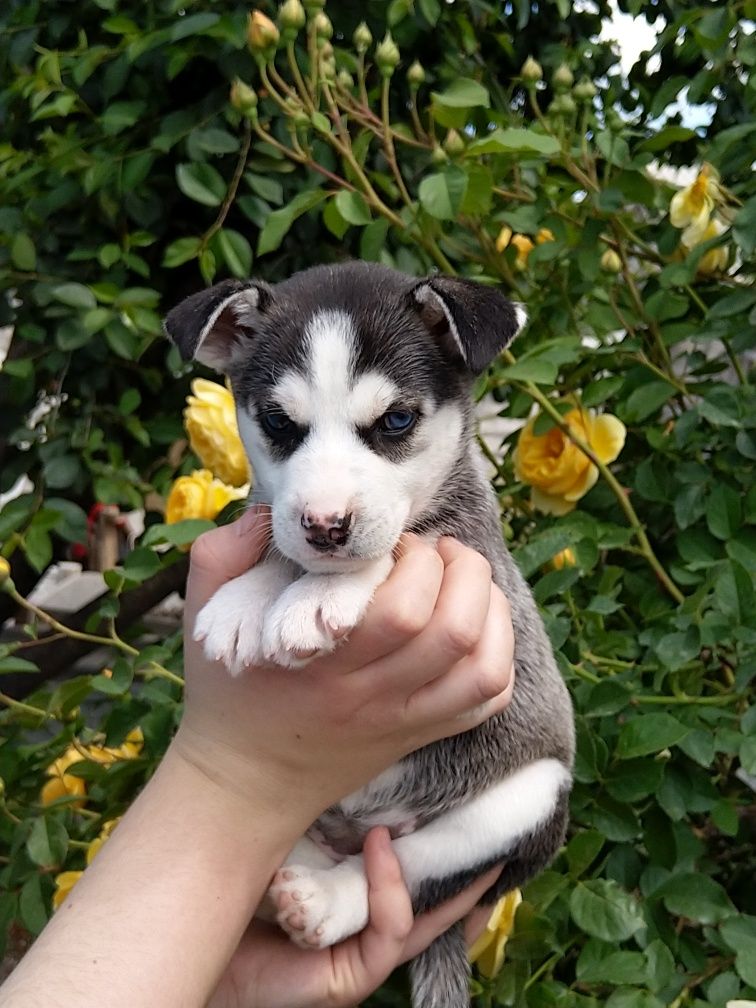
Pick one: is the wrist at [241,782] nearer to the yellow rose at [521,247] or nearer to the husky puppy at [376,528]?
the husky puppy at [376,528]

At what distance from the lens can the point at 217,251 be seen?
250cm

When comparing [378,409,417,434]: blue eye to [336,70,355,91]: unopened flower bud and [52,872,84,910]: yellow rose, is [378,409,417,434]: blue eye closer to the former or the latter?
[336,70,355,91]: unopened flower bud

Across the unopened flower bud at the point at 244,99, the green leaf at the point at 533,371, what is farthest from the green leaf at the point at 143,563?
the unopened flower bud at the point at 244,99

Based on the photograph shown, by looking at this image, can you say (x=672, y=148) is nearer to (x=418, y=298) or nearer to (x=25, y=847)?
(x=418, y=298)

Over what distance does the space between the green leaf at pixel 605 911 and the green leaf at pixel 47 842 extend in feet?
3.25

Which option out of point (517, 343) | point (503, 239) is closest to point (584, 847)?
point (517, 343)

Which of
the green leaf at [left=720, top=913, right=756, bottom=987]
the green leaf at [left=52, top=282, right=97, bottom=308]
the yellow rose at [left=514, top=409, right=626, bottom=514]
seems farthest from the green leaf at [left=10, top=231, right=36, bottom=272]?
the green leaf at [left=720, top=913, right=756, bottom=987]

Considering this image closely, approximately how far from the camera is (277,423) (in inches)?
72.1

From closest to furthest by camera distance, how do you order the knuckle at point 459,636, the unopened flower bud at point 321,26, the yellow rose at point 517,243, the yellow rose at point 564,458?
1. the knuckle at point 459,636
2. the unopened flower bud at point 321,26
3. the yellow rose at point 564,458
4. the yellow rose at point 517,243

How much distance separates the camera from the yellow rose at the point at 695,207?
2020mm

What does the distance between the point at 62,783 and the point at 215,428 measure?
904mm

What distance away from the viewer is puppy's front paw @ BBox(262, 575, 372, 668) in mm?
1540

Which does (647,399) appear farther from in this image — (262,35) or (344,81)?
(262,35)

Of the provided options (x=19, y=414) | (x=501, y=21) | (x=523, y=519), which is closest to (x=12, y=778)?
(x=19, y=414)
